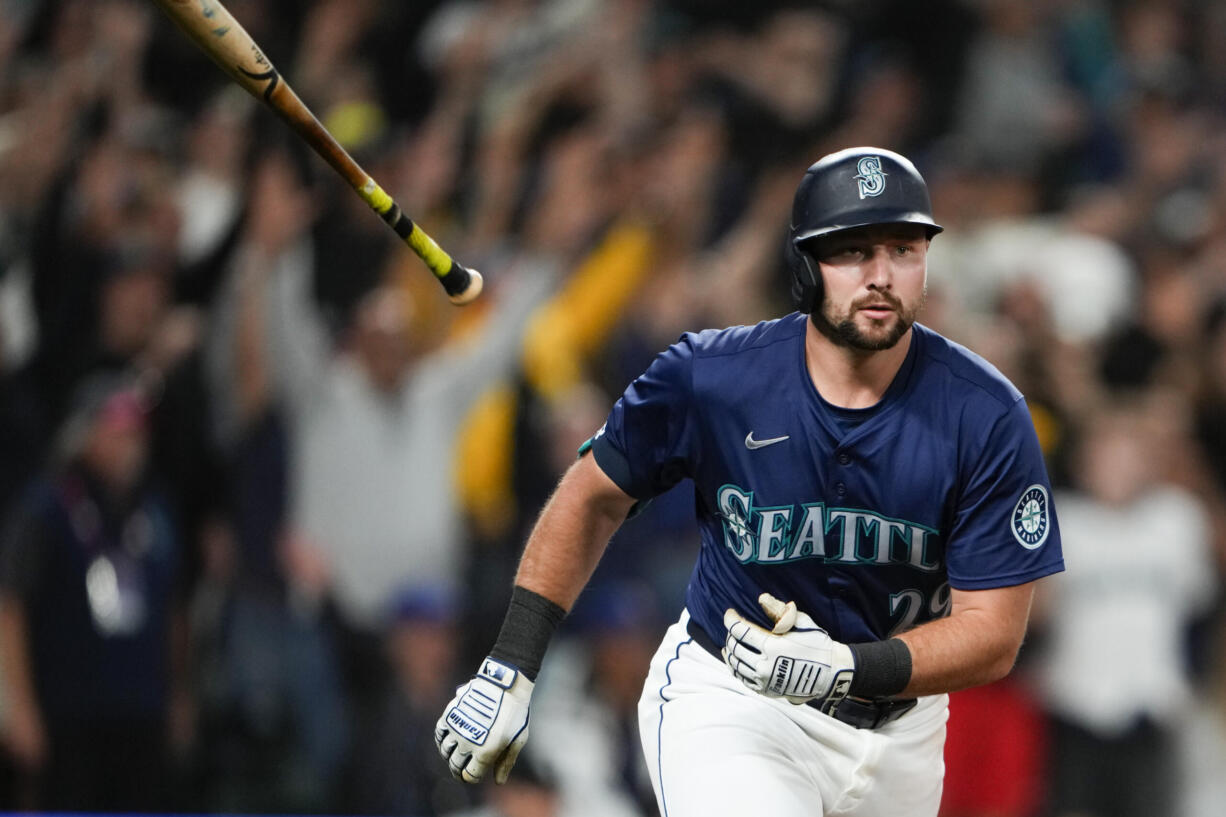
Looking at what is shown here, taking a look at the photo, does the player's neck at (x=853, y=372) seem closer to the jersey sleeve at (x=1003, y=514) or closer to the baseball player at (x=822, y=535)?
the baseball player at (x=822, y=535)

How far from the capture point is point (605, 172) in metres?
7.12

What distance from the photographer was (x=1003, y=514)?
3197 millimetres

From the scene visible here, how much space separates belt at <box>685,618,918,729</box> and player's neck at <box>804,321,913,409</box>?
0.62 meters

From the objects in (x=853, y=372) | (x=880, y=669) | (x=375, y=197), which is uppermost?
(x=375, y=197)

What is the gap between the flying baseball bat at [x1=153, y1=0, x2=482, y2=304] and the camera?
3.05m

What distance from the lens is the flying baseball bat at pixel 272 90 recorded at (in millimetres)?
3055

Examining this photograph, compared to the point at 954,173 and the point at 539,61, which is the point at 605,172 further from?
the point at 954,173

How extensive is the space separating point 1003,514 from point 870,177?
742mm

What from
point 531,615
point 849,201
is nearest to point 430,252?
point 531,615

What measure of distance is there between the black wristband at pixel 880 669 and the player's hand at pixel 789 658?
0.02 metres

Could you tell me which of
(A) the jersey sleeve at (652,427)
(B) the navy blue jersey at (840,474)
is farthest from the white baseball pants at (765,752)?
(A) the jersey sleeve at (652,427)

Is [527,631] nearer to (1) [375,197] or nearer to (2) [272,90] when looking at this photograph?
(1) [375,197]

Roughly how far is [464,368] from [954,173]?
2.54 m

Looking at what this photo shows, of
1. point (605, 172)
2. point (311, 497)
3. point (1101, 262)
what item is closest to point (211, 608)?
point (311, 497)
